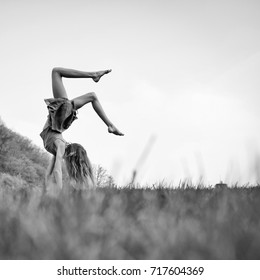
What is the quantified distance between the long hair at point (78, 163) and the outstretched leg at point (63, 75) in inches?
29.8

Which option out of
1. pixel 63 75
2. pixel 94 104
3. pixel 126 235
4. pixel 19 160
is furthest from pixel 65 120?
pixel 19 160

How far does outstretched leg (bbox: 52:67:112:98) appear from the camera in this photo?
187 inches

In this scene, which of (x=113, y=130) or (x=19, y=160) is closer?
(x=113, y=130)

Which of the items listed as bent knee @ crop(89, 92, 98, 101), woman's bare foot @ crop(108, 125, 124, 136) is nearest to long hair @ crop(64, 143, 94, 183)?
woman's bare foot @ crop(108, 125, 124, 136)

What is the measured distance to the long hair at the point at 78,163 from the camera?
491 centimetres

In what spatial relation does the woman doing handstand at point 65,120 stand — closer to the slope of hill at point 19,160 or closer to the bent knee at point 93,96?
the bent knee at point 93,96

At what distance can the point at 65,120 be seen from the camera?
4.84 meters

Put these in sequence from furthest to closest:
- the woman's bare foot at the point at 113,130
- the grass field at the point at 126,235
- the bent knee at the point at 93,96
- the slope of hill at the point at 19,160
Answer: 1. the slope of hill at the point at 19,160
2. the bent knee at the point at 93,96
3. the woman's bare foot at the point at 113,130
4. the grass field at the point at 126,235

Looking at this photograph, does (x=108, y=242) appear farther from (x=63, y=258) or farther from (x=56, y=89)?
(x=56, y=89)

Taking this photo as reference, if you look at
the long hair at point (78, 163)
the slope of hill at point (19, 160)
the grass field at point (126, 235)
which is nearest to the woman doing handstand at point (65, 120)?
the long hair at point (78, 163)

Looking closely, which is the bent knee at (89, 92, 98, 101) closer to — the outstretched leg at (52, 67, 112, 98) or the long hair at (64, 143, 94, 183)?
the outstretched leg at (52, 67, 112, 98)

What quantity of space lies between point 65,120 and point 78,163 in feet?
2.04

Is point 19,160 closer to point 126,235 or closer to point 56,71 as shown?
point 56,71
